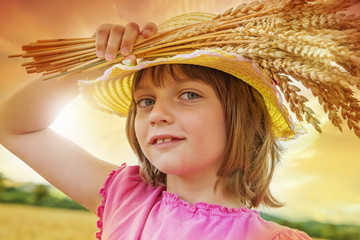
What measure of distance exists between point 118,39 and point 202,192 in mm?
495

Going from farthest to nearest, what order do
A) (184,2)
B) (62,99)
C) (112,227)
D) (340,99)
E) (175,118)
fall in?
(184,2), (62,99), (112,227), (175,118), (340,99)

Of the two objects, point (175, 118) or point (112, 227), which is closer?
point (175, 118)

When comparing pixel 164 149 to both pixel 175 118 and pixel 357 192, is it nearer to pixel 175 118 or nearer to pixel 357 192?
pixel 175 118

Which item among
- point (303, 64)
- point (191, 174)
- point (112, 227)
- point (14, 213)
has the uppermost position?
point (303, 64)

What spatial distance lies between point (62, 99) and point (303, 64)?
2.81 feet

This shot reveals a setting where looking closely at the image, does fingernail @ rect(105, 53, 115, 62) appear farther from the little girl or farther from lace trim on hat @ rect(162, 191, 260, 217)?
lace trim on hat @ rect(162, 191, 260, 217)

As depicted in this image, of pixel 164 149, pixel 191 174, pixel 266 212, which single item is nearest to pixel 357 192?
pixel 266 212

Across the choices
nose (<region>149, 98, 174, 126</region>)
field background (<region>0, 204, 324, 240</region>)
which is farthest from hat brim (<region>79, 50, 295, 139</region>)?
field background (<region>0, 204, 324, 240</region>)

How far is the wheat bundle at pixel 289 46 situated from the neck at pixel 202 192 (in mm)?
364

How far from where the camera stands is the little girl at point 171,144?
1.05 metres

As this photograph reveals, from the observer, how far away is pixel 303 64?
2.68 feet

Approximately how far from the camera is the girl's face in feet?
3.42

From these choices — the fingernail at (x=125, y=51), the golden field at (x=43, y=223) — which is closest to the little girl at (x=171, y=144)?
the fingernail at (x=125, y=51)

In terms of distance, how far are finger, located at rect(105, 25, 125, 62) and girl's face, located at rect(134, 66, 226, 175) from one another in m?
0.11
